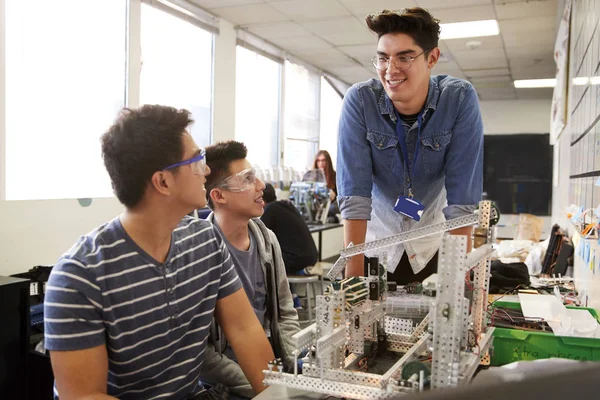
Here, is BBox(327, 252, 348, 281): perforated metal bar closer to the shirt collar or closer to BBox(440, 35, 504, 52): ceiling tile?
the shirt collar

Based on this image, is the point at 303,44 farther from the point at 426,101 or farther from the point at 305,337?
the point at 305,337

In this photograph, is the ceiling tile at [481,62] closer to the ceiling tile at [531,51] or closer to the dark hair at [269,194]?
the ceiling tile at [531,51]

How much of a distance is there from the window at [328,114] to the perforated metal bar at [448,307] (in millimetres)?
6992

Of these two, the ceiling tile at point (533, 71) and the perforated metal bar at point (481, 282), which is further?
the ceiling tile at point (533, 71)

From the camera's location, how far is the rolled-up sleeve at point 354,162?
186cm

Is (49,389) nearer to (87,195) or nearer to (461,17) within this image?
(87,195)

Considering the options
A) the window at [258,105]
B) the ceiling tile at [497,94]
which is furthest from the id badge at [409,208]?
the ceiling tile at [497,94]

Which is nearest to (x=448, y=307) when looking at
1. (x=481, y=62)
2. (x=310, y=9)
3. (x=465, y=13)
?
(x=310, y=9)

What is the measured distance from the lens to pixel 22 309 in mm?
2682

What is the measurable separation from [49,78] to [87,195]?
2.82ft

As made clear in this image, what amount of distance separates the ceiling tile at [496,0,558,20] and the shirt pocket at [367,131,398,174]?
343cm

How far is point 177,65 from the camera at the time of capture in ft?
15.7

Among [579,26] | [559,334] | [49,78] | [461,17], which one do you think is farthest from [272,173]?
[559,334]

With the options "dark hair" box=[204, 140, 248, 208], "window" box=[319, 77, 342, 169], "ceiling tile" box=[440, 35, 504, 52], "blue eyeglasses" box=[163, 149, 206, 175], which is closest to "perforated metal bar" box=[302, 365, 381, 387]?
"blue eyeglasses" box=[163, 149, 206, 175]
